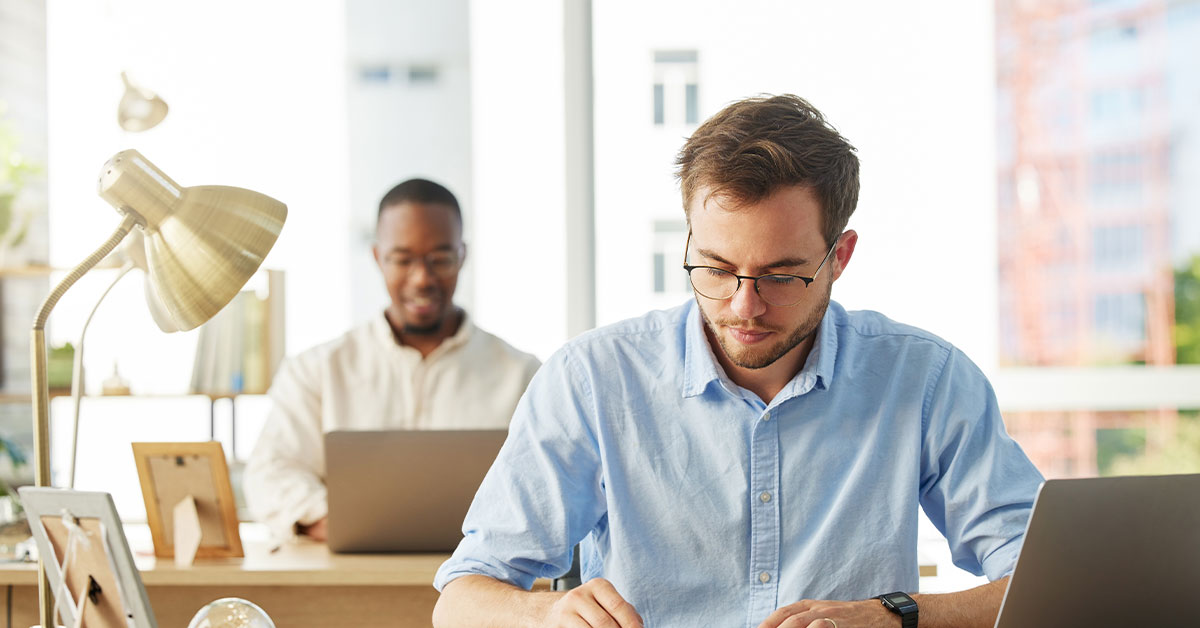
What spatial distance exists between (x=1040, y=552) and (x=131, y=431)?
12.2 feet

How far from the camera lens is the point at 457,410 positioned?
2773mm

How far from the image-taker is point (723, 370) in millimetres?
1459

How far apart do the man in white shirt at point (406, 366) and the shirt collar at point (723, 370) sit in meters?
1.29

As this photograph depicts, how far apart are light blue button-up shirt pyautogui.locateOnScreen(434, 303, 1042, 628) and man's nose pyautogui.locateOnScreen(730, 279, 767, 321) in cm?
14

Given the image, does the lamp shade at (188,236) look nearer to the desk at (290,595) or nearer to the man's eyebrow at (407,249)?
the desk at (290,595)

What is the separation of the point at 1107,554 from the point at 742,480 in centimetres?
48

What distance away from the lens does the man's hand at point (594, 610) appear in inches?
44.7

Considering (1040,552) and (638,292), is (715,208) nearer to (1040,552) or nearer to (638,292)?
(1040,552)

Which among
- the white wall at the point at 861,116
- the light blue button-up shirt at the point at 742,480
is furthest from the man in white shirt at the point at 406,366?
the light blue button-up shirt at the point at 742,480

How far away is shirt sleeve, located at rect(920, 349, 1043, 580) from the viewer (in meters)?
1.39

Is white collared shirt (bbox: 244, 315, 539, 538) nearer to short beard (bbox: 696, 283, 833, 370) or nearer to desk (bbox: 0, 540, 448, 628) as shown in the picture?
desk (bbox: 0, 540, 448, 628)

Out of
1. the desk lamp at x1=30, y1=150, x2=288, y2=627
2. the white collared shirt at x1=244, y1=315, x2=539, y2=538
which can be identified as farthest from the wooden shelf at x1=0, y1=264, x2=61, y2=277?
the desk lamp at x1=30, y1=150, x2=288, y2=627

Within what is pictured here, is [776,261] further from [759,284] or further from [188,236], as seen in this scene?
[188,236]

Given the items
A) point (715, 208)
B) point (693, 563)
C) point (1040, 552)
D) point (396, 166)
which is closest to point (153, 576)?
point (693, 563)
